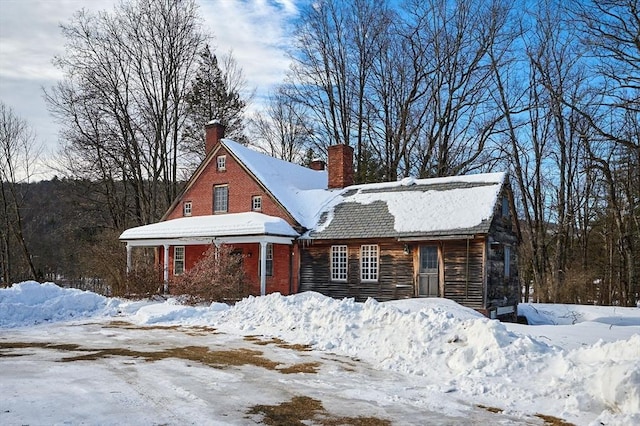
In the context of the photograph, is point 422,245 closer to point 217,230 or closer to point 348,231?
point 348,231

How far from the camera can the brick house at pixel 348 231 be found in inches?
773

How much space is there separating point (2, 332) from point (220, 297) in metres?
7.18

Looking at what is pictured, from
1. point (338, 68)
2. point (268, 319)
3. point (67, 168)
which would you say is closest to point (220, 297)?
point (268, 319)

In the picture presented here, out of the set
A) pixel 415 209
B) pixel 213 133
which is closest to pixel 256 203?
pixel 213 133

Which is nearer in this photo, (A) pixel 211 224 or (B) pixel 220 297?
(B) pixel 220 297

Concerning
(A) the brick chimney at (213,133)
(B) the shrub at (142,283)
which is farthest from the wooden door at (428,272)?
(A) the brick chimney at (213,133)

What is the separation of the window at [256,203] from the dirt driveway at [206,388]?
1392cm

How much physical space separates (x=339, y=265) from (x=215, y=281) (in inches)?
232

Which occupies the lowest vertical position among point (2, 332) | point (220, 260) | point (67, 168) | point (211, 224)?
point (2, 332)

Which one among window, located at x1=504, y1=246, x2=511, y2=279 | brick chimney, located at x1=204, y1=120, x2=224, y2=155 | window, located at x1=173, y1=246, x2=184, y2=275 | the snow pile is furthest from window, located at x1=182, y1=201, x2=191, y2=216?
window, located at x1=504, y1=246, x2=511, y2=279

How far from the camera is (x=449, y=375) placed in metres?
8.45

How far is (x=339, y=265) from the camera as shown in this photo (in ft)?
73.5

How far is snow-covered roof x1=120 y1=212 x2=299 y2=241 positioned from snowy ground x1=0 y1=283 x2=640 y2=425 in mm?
7906

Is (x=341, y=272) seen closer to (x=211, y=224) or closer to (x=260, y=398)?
(x=211, y=224)
